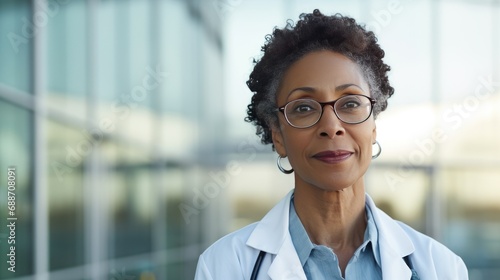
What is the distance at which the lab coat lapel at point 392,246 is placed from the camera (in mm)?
1884

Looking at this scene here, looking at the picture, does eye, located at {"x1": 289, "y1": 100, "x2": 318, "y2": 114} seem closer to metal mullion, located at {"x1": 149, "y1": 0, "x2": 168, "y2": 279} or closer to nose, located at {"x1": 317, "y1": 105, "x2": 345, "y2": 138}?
nose, located at {"x1": 317, "y1": 105, "x2": 345, "y2": 138}

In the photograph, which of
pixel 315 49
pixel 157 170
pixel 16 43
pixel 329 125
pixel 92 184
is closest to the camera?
pixel 329 125

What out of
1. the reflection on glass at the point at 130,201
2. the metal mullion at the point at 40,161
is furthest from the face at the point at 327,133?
the reflection on glass at the point at 130,201

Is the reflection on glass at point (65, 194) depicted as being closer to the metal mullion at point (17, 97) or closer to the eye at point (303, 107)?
the metal mullion at point (17, 97)

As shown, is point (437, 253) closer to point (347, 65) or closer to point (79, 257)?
point (347, 65)

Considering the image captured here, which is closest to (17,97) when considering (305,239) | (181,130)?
(181,130)

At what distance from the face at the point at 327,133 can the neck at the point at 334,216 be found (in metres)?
0.04

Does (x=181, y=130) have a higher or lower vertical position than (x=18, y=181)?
higher

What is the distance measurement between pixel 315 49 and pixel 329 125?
0.22 m

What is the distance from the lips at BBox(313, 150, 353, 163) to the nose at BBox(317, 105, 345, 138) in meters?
0.04

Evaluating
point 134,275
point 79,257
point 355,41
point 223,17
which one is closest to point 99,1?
point 79,257

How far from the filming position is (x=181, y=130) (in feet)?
32.2

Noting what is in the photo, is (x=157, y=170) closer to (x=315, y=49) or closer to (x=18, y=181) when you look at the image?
(x=18, y=181)

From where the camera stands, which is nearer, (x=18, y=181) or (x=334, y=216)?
(x=334, y=216)
